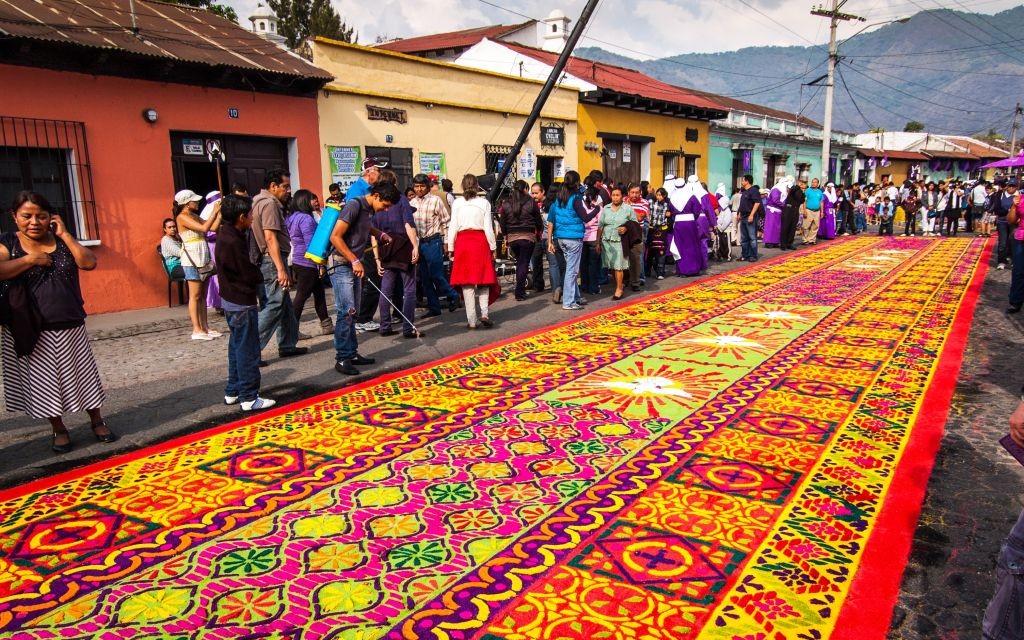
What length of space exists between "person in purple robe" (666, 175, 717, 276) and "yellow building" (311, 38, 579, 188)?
17.3ft

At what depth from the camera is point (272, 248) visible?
6.43m

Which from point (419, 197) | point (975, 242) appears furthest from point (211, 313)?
point (975, 242)

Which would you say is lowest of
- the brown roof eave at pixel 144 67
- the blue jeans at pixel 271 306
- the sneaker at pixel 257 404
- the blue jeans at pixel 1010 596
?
the sneaker at pixel 257 404

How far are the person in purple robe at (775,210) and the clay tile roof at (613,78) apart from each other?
5.67m

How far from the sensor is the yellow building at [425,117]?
12.8m

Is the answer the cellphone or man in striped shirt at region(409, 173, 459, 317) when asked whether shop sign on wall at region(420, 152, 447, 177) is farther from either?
the cellphone

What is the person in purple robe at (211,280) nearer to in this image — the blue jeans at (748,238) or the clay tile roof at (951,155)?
the blue jeans at (748,238)

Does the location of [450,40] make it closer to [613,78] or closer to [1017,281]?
[613,78]

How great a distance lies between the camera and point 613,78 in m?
23.0

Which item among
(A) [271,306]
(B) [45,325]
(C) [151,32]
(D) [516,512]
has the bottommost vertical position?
(D) [516,512]

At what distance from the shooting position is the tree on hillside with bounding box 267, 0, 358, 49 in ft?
97.6

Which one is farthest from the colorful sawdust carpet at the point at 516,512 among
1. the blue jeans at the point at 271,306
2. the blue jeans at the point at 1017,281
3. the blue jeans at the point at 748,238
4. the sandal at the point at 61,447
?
the blue jeans at the point at 748,238

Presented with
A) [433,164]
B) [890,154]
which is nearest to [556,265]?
[433,164]

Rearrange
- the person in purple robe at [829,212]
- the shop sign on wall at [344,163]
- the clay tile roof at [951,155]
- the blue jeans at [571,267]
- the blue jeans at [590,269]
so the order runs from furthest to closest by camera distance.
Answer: the clay tile roof at [951,155], the person in purple robe at [829,212], the shop sign on wall at [344,163], the blue jeans at [590,269], the blue jeans at [571,267]
